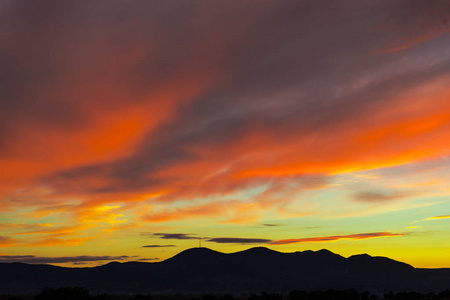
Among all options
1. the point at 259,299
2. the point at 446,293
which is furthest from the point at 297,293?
the point at 446,293

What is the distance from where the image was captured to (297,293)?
172 meters

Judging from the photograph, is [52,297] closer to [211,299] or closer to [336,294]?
[211,299]

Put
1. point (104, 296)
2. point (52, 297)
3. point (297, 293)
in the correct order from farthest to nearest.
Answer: point (297, 293), point (104, 296), point (52, 297)

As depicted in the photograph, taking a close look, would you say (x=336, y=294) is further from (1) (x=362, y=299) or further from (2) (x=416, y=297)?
(2) (x=416, y=297)

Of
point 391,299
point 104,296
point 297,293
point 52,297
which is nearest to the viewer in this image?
point 52,297

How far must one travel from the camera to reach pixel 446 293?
189375mm

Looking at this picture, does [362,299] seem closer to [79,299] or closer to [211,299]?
[211,299]

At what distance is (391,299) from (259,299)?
55823 millimetres

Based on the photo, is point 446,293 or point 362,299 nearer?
point 362,299

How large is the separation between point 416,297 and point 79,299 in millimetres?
126191

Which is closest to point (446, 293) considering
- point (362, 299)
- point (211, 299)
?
point (362, 299)

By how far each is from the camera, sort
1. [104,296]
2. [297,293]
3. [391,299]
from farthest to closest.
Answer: [391,299] → [297,293] → [104,296]

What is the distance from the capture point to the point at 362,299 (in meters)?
159

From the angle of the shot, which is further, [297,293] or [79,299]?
[297,293]
